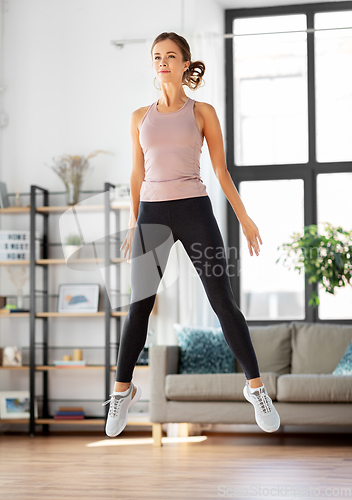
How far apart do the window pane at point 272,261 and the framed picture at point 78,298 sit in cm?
123

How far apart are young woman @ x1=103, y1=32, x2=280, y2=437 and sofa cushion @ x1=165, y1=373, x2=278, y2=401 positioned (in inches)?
75.8

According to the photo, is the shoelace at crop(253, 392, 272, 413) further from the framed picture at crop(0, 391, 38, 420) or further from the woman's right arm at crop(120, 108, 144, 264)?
the framed picture at crop(0, 391, 38, 420)

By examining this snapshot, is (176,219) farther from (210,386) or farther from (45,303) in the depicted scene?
(45,303)

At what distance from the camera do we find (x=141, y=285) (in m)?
2.10

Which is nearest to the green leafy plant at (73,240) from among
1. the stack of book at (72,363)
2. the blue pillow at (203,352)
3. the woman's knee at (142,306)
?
the stack of book at (72,363)

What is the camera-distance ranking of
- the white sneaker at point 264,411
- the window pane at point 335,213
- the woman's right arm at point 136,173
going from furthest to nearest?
the window pane at point 335,213 → the woman's right arm at point 136,173 → the white sneaker at point 264,411

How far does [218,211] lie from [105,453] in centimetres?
210

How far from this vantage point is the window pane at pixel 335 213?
5.29 m

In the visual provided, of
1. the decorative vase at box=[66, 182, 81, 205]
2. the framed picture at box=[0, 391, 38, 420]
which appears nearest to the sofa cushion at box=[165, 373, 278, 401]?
the framed picture at box=[0, 391, 38, 420]

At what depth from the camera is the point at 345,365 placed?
14.4 ft

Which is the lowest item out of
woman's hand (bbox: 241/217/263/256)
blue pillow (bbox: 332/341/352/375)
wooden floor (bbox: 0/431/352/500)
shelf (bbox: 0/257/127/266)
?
wooden floor (bbox: 0/431/352/500)

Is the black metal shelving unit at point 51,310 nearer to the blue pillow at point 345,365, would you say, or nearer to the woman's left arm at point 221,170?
the blue pillow at point 345,365

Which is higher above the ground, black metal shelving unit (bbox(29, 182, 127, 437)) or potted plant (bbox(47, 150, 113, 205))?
potted plant (bbox(47, 150, 113, 205))

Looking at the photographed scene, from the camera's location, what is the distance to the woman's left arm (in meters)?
2.19
